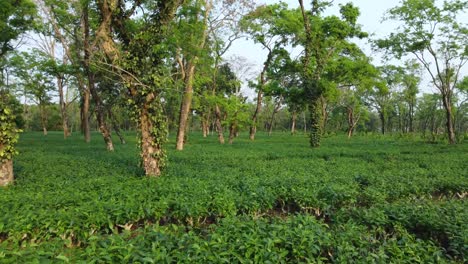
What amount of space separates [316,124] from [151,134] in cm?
1644

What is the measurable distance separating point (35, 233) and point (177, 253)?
10.7 ft

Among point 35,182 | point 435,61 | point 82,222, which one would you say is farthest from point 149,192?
point 435,61

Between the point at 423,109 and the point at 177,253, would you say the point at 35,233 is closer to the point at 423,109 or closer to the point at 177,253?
the point at 177,253

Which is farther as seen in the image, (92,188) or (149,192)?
(92,188)

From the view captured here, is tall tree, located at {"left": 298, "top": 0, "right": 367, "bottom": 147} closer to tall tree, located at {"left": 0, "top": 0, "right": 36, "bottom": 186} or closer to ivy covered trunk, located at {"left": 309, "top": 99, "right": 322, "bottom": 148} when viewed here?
ivy covered trunk, located at {"left": 309, "top": 99, "right": 322, "bottom": 148}

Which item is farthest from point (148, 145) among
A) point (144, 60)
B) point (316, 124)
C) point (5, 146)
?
point (316, 124)

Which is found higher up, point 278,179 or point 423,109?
point 423,109

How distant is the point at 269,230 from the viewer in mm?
5039

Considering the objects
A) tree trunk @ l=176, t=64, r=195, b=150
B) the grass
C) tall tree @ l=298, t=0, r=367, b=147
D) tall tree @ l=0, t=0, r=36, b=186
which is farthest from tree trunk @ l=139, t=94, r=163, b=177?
tall tree @ l=298, t=0, r=367, b=147

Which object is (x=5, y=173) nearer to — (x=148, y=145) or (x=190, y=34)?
(x=148, y=145)

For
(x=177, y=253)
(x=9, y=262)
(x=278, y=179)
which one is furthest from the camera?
(x=278, y=179)

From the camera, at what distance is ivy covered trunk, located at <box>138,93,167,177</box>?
11.0 metres

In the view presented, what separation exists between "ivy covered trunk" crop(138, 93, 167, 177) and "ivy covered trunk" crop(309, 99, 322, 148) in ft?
52.0

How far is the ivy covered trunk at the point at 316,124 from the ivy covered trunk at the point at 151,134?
52.0 feet
